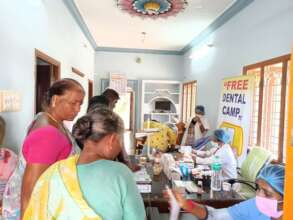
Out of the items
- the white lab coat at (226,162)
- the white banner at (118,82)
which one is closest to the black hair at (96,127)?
the white lab coat at (226,162)

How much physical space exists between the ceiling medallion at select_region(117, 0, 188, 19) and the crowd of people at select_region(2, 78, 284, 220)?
2512 mm

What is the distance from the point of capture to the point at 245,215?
5.26 ft

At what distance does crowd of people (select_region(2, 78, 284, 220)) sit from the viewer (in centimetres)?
94

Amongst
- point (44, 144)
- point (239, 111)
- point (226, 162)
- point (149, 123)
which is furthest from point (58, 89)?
point (149, 123)

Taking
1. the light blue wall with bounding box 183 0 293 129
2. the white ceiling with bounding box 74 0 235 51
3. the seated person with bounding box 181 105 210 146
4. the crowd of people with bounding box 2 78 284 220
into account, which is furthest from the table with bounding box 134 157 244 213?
the seated person with bounding box 181 105 210 146

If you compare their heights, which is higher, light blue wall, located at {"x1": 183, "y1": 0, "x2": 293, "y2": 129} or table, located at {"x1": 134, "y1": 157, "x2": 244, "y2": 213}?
light blue wall, located at {"x1": 183, "y1": 0, "x2": 293, "y2": 129}

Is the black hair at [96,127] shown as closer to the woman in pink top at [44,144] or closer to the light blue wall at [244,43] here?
the woman in pink top at [44,144]

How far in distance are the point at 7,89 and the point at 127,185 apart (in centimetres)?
151

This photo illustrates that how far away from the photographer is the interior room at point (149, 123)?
988 millimetres

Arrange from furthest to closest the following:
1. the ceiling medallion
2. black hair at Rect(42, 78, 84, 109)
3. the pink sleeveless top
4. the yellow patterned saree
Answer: the ceiling medallion
black hair at Rect(42, 78, 84, 109)
the pink sleeveless top
the yellow patterned saree

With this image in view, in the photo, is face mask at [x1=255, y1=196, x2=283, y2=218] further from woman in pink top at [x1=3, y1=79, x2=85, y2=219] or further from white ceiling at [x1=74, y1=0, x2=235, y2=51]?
white ceiling at [x1=74, y1=0, x2=235, y2=51]

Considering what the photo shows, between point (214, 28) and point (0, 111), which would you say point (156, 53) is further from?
point (0, 111)

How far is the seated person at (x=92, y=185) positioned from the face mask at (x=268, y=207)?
30.9 inches

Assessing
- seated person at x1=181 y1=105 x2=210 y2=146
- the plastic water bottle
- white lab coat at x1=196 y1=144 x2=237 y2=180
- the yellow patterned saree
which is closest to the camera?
the yellow patterned saree
